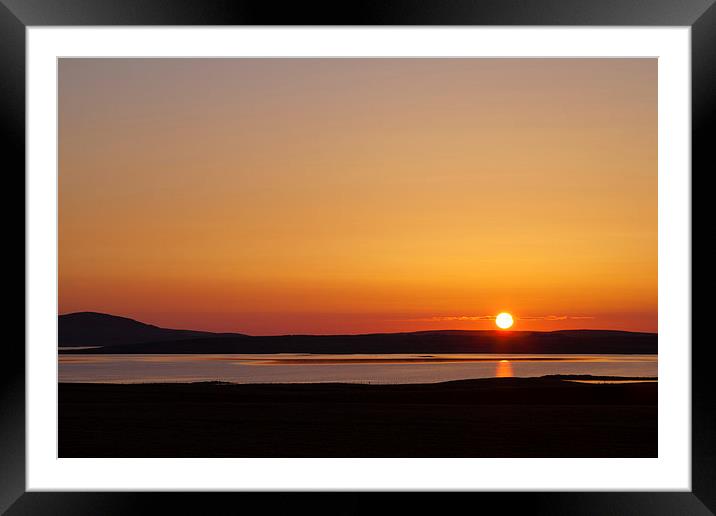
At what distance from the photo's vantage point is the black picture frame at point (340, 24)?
184cm

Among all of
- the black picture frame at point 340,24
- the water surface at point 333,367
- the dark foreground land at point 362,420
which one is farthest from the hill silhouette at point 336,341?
the black picture frame at point 340,24

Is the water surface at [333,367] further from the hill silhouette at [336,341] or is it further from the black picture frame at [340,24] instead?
the black picture frame at [340,24]

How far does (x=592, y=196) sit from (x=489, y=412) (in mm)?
3950

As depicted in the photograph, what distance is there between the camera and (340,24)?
1847mm

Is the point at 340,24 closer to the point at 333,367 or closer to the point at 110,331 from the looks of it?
the point at 333,367

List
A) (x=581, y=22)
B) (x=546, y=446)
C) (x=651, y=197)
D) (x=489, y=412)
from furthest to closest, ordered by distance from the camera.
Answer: (x=651, y=197) → (x=489, y=412) → (x=546, y=446) → (x=581, y=22)

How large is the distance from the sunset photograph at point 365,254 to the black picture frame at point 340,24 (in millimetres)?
7723

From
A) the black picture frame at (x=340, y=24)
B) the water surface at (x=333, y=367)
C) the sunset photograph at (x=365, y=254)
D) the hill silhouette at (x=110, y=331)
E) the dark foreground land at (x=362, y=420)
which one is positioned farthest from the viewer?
the water surface at (x=333, y=367)

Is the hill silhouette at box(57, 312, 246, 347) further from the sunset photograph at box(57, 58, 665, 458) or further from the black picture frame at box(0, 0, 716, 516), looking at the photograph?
the black picture frame at box(0, 0, 716, 516)

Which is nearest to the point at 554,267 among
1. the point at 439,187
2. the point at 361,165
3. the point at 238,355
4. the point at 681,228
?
the point at 439,187

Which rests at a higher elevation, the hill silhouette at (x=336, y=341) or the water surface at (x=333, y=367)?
the hill silhouette at (x=336, y=341)

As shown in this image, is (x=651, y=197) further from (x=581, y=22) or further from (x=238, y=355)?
(x=581, y=22)

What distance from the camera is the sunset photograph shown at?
10.2 m

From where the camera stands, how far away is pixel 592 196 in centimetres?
1231
